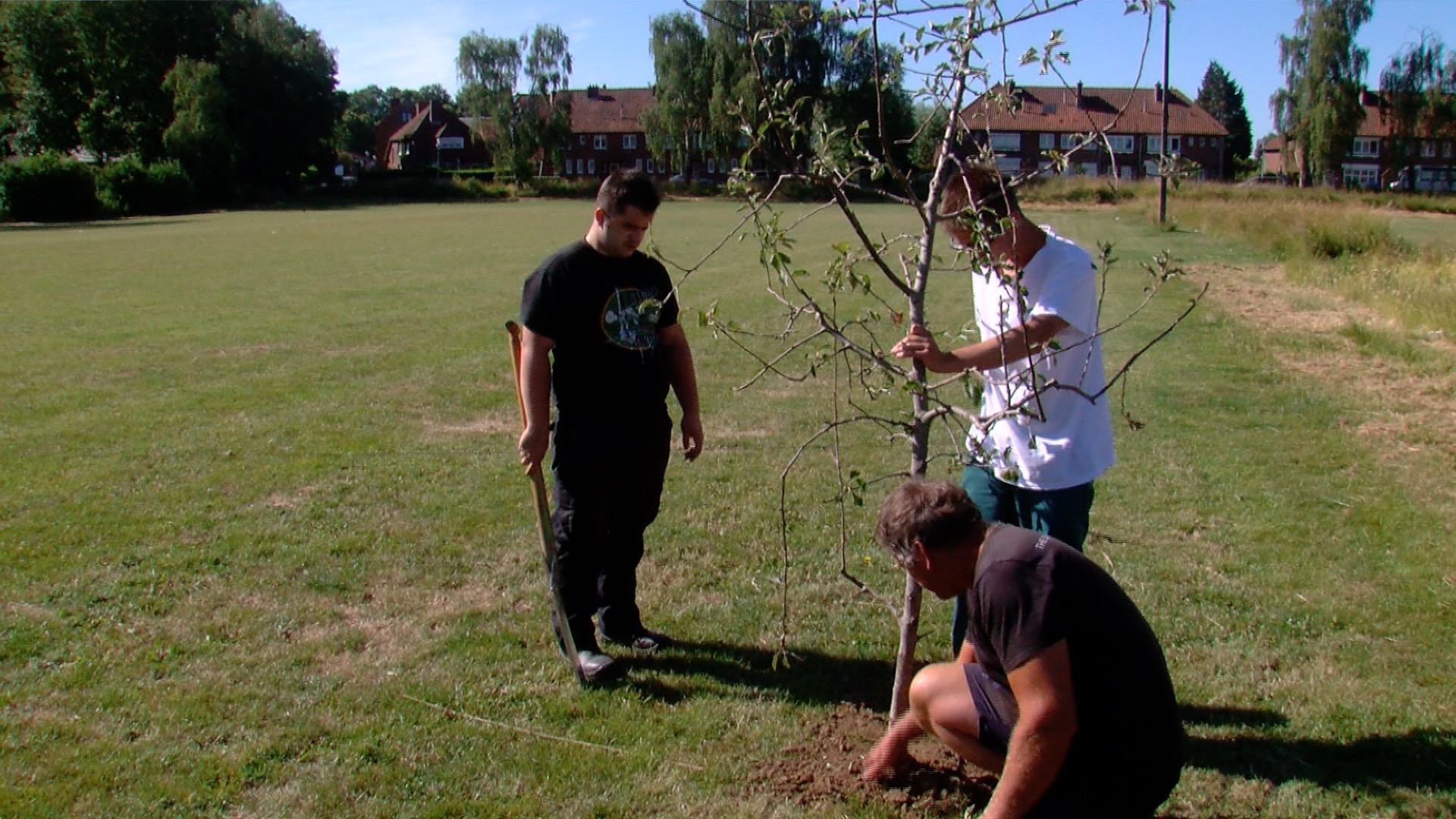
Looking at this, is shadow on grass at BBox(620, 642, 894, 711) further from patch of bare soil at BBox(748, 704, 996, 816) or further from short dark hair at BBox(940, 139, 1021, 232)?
short dark hair at BBox(940, 139, 1021, 232)

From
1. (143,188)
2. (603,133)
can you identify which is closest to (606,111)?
(603,133)

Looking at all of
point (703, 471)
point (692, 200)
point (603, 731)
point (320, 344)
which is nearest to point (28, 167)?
point (692, 200)

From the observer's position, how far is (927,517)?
2658 millimetres

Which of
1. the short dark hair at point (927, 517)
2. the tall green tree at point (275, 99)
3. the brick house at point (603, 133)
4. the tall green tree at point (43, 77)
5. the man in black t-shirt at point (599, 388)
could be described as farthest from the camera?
the brick house at point (603, 133)

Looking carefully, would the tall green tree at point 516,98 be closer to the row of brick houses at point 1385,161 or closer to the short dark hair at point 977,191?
the row of brick houses at point 1385,161

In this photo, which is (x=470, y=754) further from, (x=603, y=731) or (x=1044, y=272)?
(x=1044, y=272)

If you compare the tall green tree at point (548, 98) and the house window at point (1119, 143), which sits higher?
the tall green tree at point (548, 98)

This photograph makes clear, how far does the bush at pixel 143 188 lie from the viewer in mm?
53562

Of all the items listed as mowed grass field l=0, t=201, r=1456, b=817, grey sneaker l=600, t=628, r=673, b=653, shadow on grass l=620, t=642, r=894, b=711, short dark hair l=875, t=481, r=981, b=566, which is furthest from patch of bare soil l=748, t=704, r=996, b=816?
short dark hair l=875, t=481, r=981, b=566

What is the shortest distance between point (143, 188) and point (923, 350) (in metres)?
60.9

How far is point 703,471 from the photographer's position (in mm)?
7848

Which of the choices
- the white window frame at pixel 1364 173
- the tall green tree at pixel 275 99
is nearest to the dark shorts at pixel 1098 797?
the tall green tree at pixel 275 99

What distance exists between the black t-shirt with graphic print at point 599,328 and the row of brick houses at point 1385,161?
77.6 meters

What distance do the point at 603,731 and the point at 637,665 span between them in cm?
59
